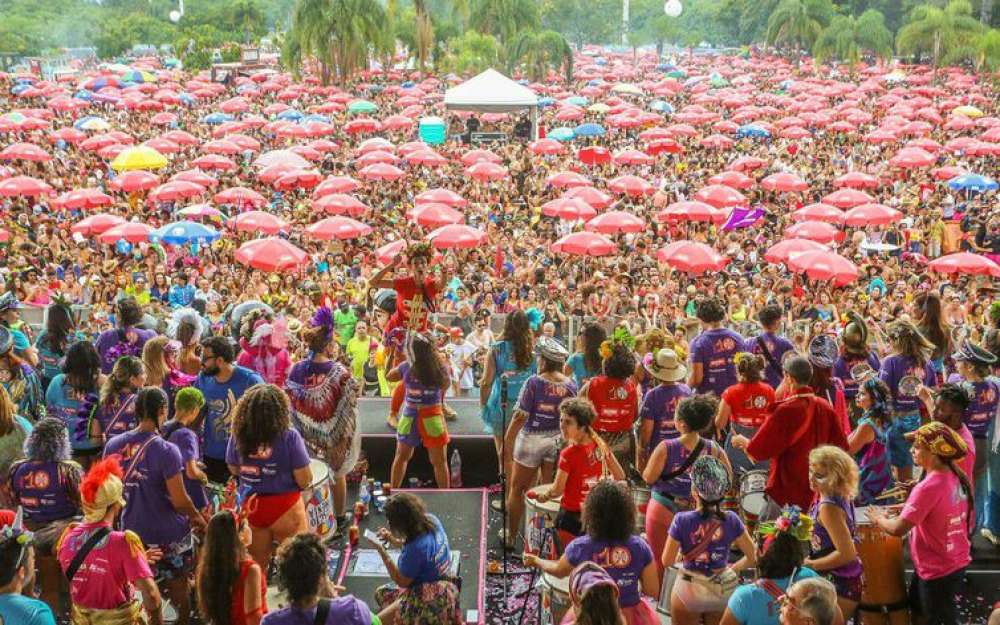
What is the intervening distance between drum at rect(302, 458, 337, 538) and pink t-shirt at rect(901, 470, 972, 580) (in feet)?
10.6

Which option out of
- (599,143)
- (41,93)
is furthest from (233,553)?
(41,93)

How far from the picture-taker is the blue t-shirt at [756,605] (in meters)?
3.95

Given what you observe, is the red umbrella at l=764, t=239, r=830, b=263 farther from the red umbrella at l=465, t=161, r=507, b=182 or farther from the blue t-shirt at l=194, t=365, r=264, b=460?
the blue t-shirt at l=194, t=365, r=264, b=460

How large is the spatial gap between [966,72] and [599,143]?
33.6 meters

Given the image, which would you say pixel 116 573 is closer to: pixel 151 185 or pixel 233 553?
pixel 233 553

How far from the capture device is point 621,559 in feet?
13.6

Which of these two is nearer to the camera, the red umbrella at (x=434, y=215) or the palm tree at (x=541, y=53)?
the red umbrella at (x=434, y=215)

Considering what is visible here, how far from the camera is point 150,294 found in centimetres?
1220

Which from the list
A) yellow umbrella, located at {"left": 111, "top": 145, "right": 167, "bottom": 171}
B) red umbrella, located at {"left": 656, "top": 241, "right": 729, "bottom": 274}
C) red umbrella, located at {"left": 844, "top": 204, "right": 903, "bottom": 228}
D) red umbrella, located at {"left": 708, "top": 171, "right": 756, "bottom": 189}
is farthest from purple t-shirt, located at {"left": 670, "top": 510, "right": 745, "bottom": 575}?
yellow umbrella, located at {"left": 111, "top": 145, "right": 167, "bottom": 171}

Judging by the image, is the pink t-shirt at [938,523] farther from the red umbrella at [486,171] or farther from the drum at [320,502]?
the red umbrella at [486,171]

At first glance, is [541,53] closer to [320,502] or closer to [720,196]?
[720,196]

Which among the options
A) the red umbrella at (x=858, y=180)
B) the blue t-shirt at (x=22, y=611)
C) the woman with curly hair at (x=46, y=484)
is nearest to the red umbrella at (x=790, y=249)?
the red umbrella at (x=858, y=180)

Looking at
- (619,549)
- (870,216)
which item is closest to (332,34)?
(870,216)

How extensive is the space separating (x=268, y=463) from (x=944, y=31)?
55504 millimetres
